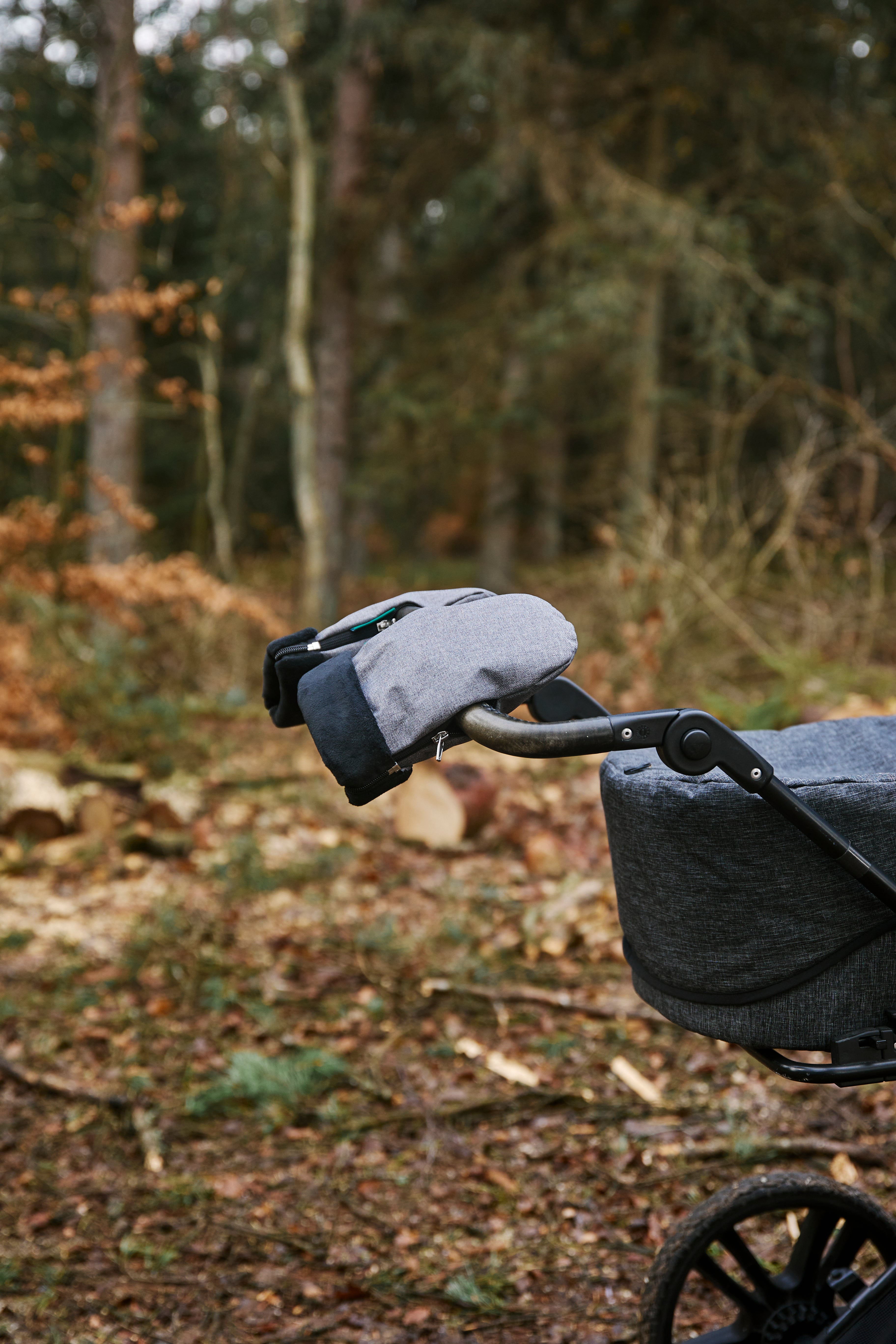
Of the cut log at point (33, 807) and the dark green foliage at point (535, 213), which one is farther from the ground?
the dark green foliage at point (535, 213)

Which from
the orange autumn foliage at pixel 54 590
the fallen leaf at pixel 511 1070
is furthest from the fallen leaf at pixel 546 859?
the orange autumn foliage at pixel 54 590

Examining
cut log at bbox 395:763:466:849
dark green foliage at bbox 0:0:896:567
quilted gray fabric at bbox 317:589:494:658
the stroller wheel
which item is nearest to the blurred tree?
dark green foliage at bbox 0:0:896:567

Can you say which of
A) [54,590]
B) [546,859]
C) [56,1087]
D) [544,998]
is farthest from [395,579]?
[56,1087]

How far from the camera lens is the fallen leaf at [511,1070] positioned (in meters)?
3.48

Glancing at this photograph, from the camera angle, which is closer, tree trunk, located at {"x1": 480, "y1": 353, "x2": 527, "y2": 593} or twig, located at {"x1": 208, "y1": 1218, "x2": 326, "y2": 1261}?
twig, located at {"x1": 208, "y1": 1218, "x2": 326, "y2": 1261}

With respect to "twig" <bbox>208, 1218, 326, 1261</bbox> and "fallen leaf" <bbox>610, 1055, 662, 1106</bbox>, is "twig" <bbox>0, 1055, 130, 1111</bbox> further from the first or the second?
"fallen leaf" <bbox>610, 1055, 662, 1106</bbox>

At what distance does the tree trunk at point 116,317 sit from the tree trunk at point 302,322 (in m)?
1.49

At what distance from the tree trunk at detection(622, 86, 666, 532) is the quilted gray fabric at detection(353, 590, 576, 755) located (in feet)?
31.3

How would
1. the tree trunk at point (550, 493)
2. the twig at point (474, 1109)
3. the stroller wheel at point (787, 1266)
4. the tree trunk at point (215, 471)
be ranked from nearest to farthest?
the stroller wheel at point (787, 1266) → the twig at point (474, 1109) → the tree trunk at point (215, 471) → the tree trunk at point (550, 493)

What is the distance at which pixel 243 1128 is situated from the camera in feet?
11.0

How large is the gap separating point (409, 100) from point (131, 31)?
4895 millimetres

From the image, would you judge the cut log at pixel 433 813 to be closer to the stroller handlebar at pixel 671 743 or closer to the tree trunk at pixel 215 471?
the stroller handlebar at pixel 671 743

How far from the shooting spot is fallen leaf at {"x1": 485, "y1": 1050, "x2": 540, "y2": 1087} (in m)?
3.48

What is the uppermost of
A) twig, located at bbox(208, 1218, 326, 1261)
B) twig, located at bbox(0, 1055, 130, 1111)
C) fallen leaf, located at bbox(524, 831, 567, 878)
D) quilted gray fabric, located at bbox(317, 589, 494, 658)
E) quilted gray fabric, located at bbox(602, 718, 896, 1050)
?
quilted gray fabric, located at bbox(317, 589, 494, 658)
